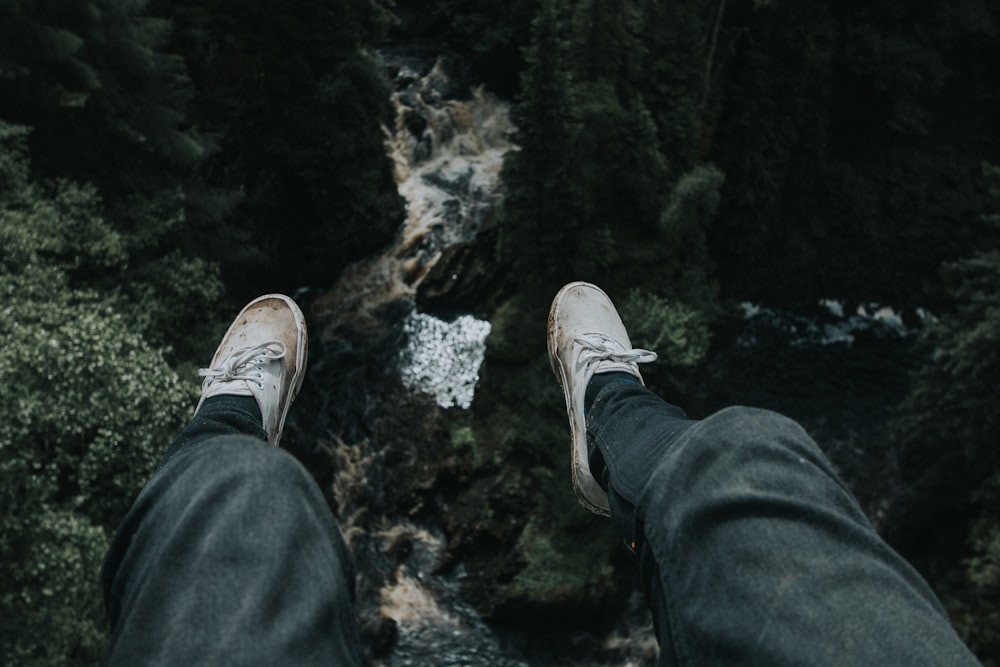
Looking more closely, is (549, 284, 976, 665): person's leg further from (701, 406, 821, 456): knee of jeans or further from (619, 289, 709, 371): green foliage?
(619, 289, 709, 371): green foliage

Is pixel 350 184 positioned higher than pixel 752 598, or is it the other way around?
pixel 752 598

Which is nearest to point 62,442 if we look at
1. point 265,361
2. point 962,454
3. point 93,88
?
point 265,361

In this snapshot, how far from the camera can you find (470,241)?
44.0 ft

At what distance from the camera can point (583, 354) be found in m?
3.91

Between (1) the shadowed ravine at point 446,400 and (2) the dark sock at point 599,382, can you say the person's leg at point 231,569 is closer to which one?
(2) the dark sock at point 599,382

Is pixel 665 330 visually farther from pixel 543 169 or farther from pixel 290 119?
pixel 290 119

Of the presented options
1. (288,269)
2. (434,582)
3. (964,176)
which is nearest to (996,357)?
(434,582)

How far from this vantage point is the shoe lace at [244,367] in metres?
3.49

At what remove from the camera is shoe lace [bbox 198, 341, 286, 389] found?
349 centimetres

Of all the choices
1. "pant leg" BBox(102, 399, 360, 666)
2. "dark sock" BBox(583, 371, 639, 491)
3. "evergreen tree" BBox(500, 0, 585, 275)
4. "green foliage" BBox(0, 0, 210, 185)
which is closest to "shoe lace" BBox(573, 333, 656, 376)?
"dark sock" BBox(583, 371, 639, 491)

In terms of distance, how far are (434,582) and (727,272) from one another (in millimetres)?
9021

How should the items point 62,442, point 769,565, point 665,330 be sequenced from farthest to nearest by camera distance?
point 665,330 → point 62,442 → point 769,565

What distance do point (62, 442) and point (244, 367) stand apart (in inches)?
123

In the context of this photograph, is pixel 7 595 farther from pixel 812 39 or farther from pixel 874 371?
pixel 812 39
